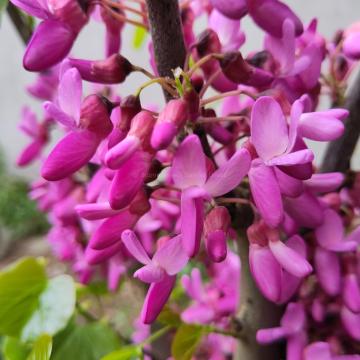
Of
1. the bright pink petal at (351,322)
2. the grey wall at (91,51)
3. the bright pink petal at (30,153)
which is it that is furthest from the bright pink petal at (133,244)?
the grey wall at (91,51)

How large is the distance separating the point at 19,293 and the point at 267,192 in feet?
1.09

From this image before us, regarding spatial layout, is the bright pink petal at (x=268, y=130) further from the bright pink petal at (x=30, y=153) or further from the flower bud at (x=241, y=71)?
the bright pink petal at (x=30, y=153)

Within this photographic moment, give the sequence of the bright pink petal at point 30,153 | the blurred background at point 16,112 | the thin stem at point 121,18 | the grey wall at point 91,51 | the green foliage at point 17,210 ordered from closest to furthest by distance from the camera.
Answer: the thin stem at point 121,18 → the bright pink petal at point 30,153 → the grey wall at point 91,51 → the blurred background at point 16,112 → the green foliage at point 17,210

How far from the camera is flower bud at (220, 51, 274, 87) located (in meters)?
0.37

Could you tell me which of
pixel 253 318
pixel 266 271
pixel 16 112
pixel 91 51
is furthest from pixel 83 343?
pixel 16 112

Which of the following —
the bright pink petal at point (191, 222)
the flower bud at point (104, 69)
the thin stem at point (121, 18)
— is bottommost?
the bright pink petal at point (191, 222)

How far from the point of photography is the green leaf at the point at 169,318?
0.53 meters

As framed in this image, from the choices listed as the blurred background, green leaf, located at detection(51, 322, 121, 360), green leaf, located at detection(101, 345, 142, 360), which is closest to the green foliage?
the blurred background

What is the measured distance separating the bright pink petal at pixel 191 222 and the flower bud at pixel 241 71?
88 millimetres

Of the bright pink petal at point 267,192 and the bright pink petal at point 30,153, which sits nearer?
the bright pink petal at point 267,192

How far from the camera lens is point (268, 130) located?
13.2 inches

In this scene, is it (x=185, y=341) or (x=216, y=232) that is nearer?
(x=216, y=232)

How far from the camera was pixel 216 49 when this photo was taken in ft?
1.32

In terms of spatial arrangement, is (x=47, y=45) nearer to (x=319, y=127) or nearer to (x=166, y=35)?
(x=166, y=35)
